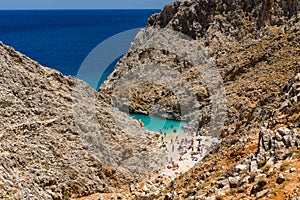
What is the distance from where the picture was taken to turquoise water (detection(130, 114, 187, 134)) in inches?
1770

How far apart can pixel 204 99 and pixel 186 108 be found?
12.0 feet

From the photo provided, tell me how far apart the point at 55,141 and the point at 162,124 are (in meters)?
29.3

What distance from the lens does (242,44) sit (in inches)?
2026

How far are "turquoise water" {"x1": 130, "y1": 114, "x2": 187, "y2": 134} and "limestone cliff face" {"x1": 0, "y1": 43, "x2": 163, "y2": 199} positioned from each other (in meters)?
19.6

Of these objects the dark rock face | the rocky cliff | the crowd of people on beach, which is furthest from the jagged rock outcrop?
the crowd of people on beach

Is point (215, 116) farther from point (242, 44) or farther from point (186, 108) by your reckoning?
point (242, 44)

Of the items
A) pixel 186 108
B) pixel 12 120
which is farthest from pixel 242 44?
pixel 12 120

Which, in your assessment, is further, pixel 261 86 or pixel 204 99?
pixel 204 99

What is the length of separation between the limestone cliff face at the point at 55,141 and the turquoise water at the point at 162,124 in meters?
19.6

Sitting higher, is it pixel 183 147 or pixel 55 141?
pixel 183 147

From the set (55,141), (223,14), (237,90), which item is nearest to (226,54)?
(223,14)

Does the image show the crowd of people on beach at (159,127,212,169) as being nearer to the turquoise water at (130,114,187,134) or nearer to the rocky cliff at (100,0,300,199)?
the turquoise water at (130,114,187,134)

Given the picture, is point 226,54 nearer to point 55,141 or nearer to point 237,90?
point 237,90

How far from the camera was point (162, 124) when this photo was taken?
4809 centimetres
